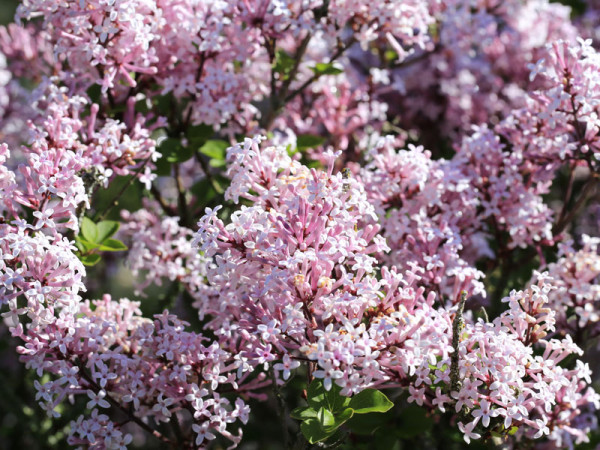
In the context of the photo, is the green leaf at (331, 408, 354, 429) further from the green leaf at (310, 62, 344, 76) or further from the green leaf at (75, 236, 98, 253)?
the green leaf at (310, 62, 344, 76)

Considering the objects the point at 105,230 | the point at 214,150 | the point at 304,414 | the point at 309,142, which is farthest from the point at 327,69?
the point at 304,414

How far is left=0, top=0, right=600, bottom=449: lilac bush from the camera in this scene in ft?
5.83

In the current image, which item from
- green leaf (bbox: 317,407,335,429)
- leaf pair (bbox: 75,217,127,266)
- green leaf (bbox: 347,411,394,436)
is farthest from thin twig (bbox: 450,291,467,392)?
leaf pair (bbox: 75,217,127,266)

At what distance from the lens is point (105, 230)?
2312mm

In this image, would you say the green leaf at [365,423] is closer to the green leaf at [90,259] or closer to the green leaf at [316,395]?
the green leaf at [316,395]

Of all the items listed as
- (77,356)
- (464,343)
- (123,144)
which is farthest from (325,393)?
(123,144)

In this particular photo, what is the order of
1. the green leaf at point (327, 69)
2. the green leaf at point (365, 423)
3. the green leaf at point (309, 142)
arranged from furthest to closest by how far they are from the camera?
the green leaf at point (309, 142), the green leaf at point (327, 69), the green leaf at point (365, 423)

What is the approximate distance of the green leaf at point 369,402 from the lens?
1736 millimetres

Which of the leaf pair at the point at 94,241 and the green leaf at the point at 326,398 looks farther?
the leaf pair at the point at 94,241

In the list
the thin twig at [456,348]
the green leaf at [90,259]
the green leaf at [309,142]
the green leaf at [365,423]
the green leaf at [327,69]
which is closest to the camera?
the thin twig at [456,348]

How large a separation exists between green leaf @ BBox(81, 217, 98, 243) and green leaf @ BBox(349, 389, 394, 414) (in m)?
0.98

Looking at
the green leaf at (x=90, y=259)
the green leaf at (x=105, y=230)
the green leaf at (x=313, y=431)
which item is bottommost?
the green leaf at (x=313, y=431)

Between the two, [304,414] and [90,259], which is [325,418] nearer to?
[304,414]

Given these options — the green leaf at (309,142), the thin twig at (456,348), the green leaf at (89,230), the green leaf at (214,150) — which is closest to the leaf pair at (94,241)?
the green leaf at (89,230)
